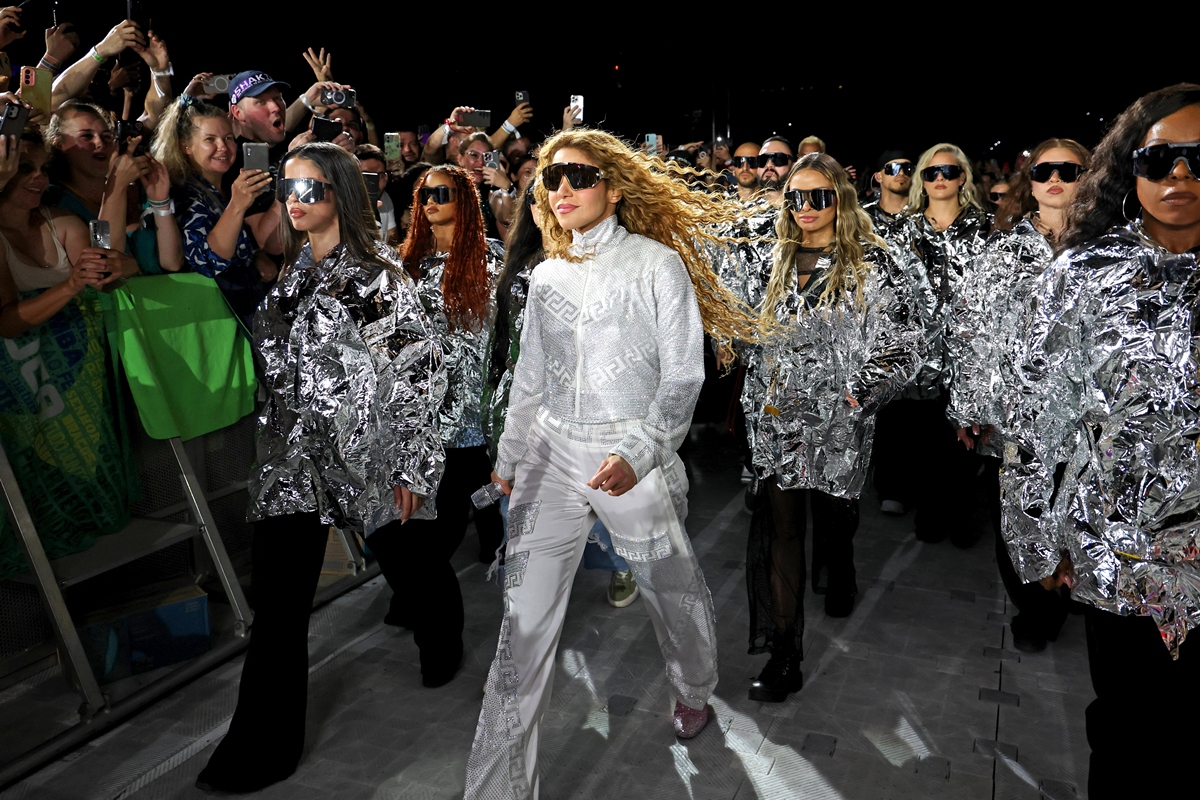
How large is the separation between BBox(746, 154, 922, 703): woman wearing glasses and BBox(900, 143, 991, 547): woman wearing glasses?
4.25ft

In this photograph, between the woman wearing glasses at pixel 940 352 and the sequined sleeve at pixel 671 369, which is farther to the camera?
the woman wearing glasses at pixel 940 352

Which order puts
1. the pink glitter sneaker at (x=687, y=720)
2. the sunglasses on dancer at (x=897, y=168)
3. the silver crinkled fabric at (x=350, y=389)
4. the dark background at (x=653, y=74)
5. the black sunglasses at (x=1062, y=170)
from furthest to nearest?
the sunglasses on dancer at (x=897, y=168) → the dark background at (x=653, y=74) → the black sunglasses at (x=1062, y=170) → the pink glitter sneaker at (x=687, y=720) → the silver crinkled fabric at (x=350, y=389)

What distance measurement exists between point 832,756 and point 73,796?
7.62 ft

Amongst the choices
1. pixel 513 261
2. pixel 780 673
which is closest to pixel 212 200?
pixel 513 261

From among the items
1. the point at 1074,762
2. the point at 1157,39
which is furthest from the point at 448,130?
the point at 1157,39

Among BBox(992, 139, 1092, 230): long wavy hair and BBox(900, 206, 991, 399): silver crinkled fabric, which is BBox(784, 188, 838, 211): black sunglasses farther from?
BBox(900, 206, 991, 399): silver crinkled fabric

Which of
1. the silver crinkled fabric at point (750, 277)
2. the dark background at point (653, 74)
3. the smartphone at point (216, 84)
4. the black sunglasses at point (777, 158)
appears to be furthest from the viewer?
the black sunglasses at point (777, 158)

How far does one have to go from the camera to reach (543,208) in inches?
120

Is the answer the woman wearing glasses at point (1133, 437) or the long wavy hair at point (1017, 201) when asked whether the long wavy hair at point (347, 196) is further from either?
the long wavy hair at point (1017, 201)

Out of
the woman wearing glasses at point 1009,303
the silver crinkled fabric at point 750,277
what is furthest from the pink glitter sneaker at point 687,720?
the woman wearing glasses at point 1009,303

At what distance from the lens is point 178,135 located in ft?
13.0

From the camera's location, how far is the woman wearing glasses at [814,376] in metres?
3.34

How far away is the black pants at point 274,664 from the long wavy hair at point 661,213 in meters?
1.22

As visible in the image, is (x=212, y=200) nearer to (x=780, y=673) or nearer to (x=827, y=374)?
(x=827, y=374)
